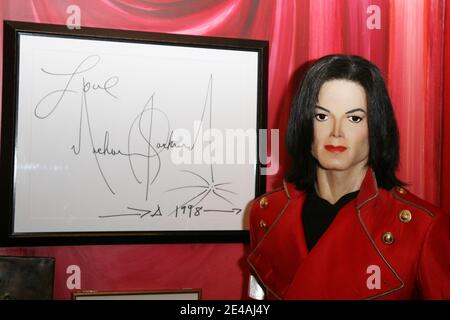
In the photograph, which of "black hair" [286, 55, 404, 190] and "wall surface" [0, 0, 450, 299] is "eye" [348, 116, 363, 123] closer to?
"black hair" [286, 55, 404, 190]

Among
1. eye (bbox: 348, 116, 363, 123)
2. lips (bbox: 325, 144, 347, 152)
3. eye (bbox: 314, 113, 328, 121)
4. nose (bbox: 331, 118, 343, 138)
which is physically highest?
eye (bbox: 314, 113, 328, 121)

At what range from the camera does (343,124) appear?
0.86 meters

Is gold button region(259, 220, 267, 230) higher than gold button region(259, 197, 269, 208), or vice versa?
gold button region(259, 197, 269, 208)

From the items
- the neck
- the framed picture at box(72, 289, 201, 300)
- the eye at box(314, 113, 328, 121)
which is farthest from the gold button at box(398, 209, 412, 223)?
the framed picture at box(72, 289, 201, 300)

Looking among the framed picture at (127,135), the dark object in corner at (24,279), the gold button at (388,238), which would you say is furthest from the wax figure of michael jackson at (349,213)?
the dark object in corner at (24,279)

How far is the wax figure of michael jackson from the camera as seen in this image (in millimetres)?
806

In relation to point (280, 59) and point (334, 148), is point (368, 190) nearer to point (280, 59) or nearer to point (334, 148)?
point (334, 148)

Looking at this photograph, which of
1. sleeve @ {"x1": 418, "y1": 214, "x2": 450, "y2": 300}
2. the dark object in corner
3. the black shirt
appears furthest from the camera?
the dark object in corner

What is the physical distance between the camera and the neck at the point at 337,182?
0.90 metres

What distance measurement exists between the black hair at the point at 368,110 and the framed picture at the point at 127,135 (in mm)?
235

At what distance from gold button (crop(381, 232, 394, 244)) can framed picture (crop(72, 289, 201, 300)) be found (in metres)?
0.50

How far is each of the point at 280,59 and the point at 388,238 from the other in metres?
0.57

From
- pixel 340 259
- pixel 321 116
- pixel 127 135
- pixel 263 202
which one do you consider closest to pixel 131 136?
pixel 127 135
